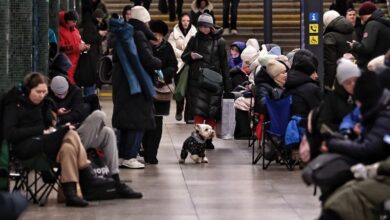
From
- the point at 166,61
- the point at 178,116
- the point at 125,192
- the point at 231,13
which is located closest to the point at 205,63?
the point at 166,61

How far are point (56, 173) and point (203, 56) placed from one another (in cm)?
641

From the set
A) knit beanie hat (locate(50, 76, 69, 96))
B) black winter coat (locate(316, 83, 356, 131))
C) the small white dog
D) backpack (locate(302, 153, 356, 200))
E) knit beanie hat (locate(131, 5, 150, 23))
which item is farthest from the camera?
the small white dog

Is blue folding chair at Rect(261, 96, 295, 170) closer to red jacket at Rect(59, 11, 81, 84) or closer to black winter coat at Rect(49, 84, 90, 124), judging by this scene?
black winter coat at Rect(49, 84, 90, 124)

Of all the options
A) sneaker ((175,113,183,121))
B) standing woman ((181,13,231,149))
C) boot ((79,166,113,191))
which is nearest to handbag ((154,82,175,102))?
standing woman ((181,13,231,149))

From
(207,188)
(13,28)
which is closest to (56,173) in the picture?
(207,188)

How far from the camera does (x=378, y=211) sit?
32.6ft

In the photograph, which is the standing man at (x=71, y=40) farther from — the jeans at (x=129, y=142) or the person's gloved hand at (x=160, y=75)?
the jeans at (x=129, y=142)

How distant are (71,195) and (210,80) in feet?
20.4

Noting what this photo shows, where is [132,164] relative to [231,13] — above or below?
below

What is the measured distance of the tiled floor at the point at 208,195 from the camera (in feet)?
43.0

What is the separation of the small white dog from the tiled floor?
0.48ft

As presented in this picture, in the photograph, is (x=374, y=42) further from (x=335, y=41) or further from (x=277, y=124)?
(x=277, y=124)

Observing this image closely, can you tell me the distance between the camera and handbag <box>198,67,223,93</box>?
1939cm

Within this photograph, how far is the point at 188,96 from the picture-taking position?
65.3ft
